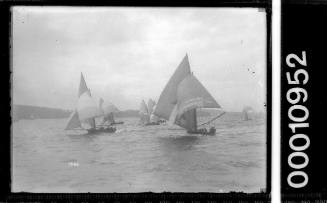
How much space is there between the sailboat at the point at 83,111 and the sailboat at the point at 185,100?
33 cm

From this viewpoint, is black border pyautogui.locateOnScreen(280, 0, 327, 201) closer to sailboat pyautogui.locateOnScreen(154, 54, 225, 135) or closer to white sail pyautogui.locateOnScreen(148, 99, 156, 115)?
sailboat pyautogui.locateOnScreen(154, 54, 225, 135)

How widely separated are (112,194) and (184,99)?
675 millimetres

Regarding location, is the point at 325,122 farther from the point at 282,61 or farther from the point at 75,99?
the point at 75,99

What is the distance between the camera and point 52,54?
225cm

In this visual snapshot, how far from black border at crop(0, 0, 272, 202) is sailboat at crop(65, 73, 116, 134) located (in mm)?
356

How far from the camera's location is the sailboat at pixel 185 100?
224cm

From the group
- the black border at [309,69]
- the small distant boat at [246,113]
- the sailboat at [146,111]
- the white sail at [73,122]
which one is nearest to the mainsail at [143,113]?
the sailboat at [146,111]

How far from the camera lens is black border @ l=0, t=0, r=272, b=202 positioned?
2.21m

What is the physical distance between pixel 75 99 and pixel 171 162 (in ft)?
2.13

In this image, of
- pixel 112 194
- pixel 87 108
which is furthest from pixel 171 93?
pixel 112 194

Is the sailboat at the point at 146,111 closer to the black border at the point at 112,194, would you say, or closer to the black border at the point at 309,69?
the black border at the point at 112,194

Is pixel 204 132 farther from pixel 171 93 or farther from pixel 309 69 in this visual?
pixel 309 69

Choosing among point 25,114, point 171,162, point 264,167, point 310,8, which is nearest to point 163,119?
point 171,162

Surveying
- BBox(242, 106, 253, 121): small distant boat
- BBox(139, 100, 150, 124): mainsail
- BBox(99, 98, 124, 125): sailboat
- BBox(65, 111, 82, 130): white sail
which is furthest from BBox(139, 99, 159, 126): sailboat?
BBox(242, 106, 253, 121): small distant boat
